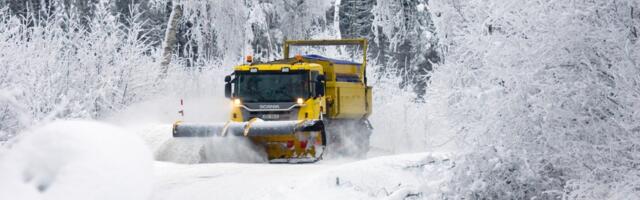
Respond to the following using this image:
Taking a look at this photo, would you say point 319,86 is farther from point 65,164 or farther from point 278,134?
point 65,164

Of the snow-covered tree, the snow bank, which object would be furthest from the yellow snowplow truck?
the snow-covered tree

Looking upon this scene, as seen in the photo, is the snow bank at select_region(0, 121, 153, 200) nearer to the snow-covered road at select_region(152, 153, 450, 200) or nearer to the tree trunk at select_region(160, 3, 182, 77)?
the snow-covered road at select_region(152, 153, 450, 200)

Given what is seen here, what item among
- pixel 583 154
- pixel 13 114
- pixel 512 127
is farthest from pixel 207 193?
pixel 583 154

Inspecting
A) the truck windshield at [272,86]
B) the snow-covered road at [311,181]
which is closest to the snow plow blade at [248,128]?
the snow-covered road at [311,181]

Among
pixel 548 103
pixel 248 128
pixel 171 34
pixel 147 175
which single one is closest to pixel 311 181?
pixel 147 175

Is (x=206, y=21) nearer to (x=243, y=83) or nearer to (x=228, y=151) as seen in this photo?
(x=243, y=83)

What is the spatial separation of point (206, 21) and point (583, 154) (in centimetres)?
1688

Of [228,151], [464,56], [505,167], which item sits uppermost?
[464,56]

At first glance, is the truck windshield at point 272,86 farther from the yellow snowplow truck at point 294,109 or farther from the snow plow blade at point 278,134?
the snow plow blade at point 278,134

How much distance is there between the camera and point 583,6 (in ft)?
20.0

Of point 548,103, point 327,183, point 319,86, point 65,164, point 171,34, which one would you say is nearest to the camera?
point 548,103

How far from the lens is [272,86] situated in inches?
658

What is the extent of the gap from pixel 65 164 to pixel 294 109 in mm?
9843

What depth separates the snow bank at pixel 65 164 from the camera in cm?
648
